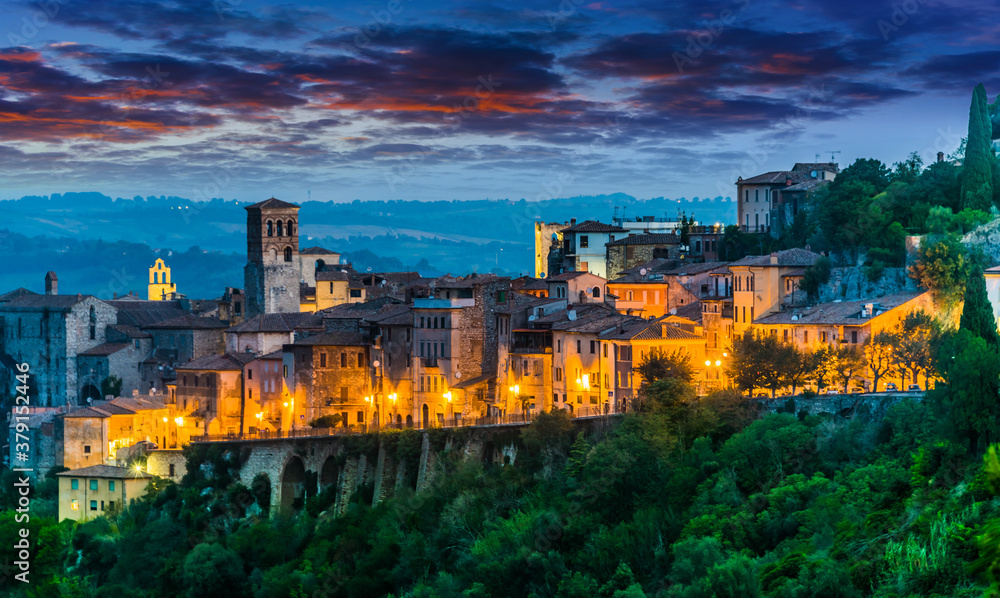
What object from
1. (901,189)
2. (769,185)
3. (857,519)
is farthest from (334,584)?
(769,185)

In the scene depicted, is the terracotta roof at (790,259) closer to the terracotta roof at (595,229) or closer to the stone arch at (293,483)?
the stone arch at (293,483)

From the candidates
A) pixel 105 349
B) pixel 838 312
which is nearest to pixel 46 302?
pixel 105 349

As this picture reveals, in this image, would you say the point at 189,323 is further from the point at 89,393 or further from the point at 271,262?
the point at 271,262

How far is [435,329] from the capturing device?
6172cm

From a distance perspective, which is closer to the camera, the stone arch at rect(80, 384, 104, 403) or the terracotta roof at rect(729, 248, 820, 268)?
the terracotta roof at rect(729, 248, 820, 268)

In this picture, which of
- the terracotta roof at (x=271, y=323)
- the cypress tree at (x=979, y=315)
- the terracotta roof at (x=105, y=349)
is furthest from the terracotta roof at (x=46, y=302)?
the cypress tree at (x=979, y=315)

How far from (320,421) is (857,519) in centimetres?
2923

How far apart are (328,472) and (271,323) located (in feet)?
53.8

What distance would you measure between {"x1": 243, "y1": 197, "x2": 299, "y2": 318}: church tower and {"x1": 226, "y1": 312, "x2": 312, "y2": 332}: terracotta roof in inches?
460

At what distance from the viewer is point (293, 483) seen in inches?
2322

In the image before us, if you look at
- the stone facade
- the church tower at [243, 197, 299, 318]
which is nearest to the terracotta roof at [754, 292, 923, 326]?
the church tower at [243, 197, 299, 318]

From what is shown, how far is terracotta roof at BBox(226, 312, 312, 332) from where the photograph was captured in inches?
2860

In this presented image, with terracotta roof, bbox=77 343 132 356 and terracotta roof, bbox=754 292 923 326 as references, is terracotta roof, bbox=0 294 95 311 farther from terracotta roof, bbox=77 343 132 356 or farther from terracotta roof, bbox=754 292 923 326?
terracotta roof, bbox=754 292 923 326

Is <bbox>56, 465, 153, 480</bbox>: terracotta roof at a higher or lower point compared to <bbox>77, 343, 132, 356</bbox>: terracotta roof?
lower
